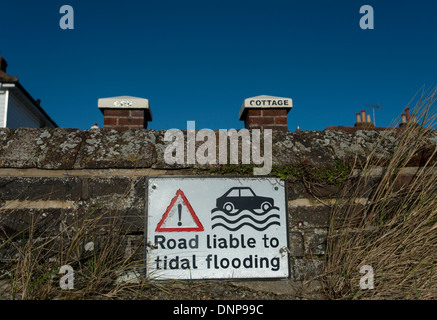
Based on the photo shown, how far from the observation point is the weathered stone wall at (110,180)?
2086 millimetres

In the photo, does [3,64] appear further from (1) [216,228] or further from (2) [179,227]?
(1) [216,228]

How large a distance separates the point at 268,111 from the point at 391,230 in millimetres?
1743

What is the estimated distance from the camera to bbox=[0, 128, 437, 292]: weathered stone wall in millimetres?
2086

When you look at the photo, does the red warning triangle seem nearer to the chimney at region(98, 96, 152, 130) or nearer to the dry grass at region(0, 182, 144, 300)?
the dry grass at region(0, 182, 144, 300)

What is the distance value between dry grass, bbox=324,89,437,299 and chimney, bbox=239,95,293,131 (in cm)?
120

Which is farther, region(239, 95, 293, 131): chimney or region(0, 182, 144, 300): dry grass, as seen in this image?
region(239, 95, 293, 131): chimney

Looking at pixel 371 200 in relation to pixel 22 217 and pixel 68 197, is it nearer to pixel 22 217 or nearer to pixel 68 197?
pixel 68 197

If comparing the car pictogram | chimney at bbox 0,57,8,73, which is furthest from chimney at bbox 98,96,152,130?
chimney at bbox 0,57,8,73

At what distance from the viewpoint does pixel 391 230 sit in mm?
2002

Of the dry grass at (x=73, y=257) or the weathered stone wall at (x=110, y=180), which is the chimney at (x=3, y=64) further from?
the dry grass at (x=73, y=257)

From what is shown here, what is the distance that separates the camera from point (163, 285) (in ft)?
6.57

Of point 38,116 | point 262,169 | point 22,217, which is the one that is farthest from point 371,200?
point 38,116

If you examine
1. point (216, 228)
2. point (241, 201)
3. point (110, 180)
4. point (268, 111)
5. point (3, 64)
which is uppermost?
point (3, 64)

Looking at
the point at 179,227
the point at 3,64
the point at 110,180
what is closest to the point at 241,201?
the point at 179,227
